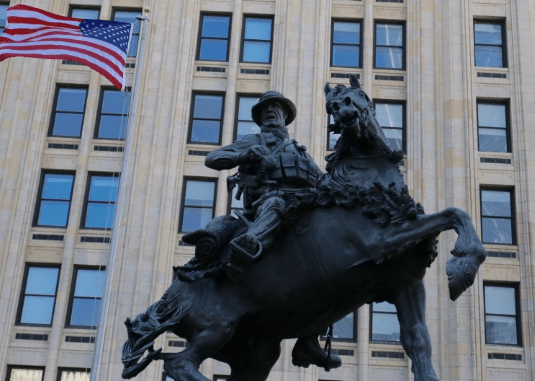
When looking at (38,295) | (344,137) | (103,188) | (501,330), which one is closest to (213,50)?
(103,188)

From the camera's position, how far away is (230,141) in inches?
1384

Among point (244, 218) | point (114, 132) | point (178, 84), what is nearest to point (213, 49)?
point (178, 84)

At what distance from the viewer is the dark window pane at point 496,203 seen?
111ft

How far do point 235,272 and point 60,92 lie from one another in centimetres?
3125

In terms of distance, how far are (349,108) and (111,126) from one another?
30.0 m

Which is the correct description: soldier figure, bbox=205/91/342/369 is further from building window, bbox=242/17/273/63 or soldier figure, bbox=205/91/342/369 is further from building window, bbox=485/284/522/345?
building window, bbox=242/17/273/63

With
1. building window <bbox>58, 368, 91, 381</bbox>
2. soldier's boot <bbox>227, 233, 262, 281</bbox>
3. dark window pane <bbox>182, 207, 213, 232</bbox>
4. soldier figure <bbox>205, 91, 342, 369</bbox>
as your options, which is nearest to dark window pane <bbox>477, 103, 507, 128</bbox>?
dark window pane <bbox>182, 207, 213, 232</bbox>

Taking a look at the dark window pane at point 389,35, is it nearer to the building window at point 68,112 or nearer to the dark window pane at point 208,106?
the dark window pane at point 208,106

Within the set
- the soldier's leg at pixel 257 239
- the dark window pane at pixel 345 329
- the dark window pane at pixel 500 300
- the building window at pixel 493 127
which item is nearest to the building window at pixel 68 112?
the dark window pane at pixel 345 329

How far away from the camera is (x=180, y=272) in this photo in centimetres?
770

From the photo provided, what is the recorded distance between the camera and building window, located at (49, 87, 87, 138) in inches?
1421

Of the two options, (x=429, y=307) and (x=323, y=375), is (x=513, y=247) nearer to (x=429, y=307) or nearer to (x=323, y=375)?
(x=429, y=307)

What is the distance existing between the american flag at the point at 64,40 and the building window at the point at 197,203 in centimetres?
1158

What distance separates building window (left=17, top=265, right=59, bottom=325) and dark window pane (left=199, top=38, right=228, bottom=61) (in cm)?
1108
